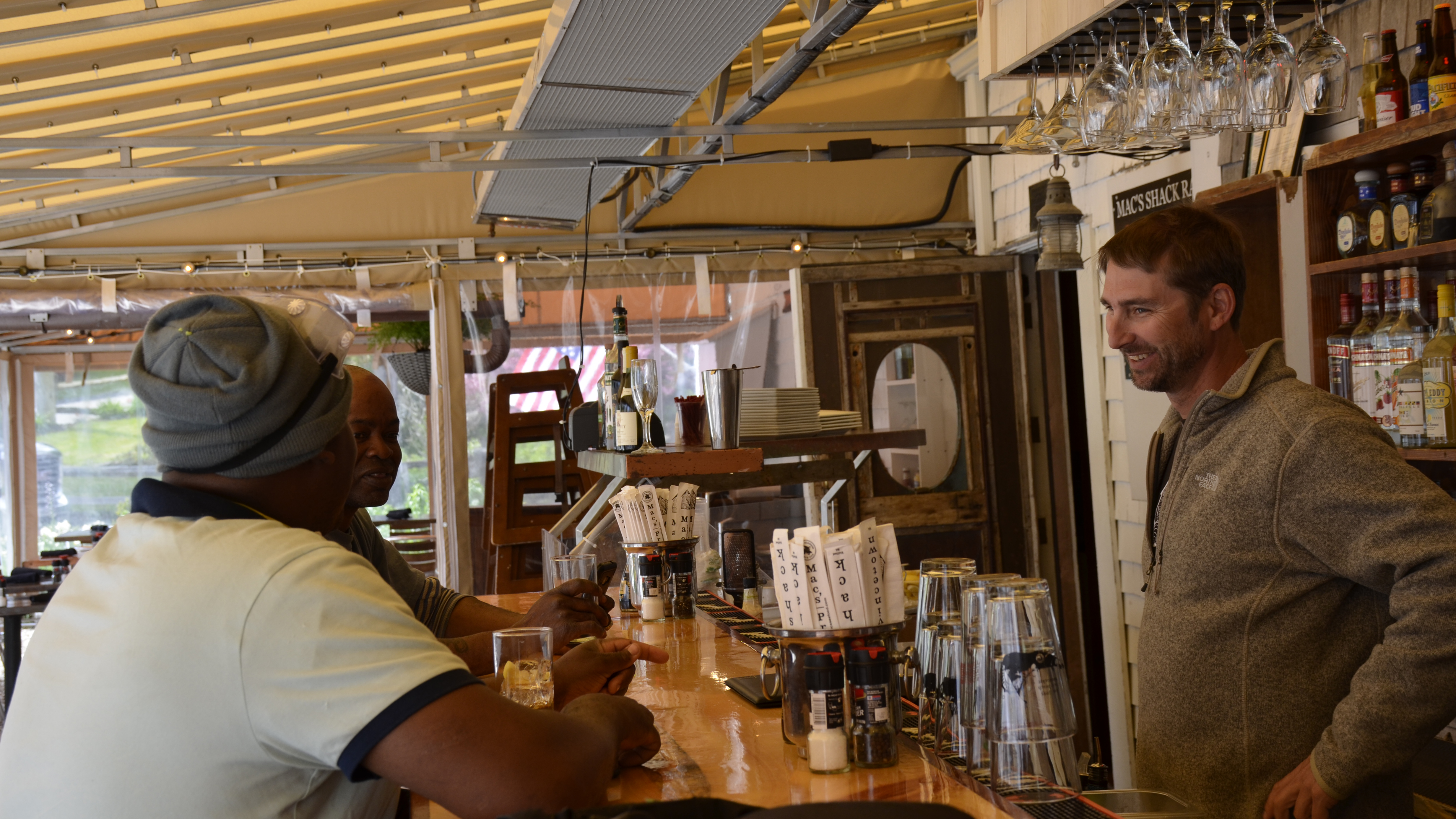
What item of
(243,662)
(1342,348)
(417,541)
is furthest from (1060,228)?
(417,541)

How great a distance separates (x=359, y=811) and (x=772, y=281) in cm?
518

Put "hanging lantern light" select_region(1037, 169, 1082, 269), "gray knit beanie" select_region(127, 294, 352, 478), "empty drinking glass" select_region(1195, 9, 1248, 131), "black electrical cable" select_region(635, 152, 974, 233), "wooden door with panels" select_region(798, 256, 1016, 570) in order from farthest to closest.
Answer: "black electrical cable" select_region(635, 152, 974, 233) < "wooden door with panels" select_region(798, 256, 1016, 570) < "hanging lantern light" select_region(1037, 169, 1082, 269) < "empty drinking glass" select_region(1195, 9, 1248, 131) < "gray knit beanie" select_region(127, 294, 352, 478)

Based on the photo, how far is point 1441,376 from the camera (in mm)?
2426

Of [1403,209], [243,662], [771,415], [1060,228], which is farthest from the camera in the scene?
[1060,228]

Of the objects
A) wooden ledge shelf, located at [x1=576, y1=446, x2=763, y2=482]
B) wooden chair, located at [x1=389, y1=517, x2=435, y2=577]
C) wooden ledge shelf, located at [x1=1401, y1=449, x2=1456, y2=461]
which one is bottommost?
wooden chair, located at [x1=389, y1=517, x2=435, y2=577]

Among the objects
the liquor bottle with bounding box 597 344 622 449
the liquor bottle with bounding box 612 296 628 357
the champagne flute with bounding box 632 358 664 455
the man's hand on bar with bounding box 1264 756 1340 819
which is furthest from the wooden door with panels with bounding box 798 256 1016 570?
the man's hand on bar with bounding box 1264 756 1340 819

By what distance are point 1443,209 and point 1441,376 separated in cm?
35

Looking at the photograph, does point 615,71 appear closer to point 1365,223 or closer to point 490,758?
point 1365,223

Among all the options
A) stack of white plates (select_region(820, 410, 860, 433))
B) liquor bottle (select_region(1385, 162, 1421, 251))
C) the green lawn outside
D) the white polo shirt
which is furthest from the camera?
the green lawn outside

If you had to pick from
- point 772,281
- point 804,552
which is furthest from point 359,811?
point 772,281

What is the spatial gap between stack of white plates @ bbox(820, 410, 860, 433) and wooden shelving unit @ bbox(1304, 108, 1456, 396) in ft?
3.84

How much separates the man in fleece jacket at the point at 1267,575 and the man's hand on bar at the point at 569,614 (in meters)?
1.05

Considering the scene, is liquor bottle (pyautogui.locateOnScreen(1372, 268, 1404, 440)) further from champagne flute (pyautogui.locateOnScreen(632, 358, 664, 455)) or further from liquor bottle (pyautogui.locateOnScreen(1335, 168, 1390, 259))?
champagne flute (pyautogui.locateOnScreen(632, 358, 664, 455))

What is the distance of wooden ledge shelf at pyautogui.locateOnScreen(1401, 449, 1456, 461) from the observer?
2365 mm
